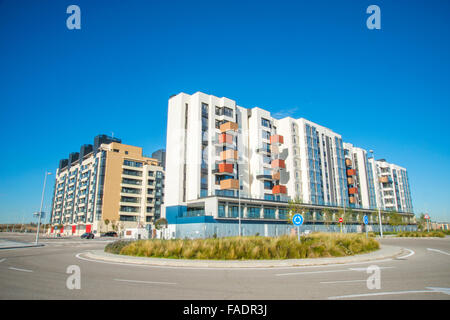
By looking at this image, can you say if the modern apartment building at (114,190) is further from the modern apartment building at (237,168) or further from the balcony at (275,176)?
the balcony at (275,176)

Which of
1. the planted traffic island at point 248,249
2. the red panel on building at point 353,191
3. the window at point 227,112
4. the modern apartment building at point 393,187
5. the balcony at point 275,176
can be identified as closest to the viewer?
the planted traffic island at point 248,249

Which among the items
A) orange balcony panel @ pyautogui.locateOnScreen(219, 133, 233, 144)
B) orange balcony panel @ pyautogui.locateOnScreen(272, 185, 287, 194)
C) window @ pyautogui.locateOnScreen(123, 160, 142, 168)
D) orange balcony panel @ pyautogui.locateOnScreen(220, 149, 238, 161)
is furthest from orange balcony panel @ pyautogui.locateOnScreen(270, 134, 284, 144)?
window @ pyautogui.locateOnScreen(123, 160, 142, 168)

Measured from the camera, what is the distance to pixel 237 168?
51812mm

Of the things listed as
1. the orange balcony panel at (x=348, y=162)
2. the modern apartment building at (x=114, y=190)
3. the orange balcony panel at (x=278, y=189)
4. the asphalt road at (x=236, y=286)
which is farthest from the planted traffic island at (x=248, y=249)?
the modern apartment building at (x=114, y=190)

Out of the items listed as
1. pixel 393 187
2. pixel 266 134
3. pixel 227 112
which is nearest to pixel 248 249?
pixel 227 112

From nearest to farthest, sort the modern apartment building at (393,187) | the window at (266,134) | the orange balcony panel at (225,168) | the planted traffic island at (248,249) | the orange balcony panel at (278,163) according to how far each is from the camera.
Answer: the planted traffic island at (248,249) < the orange balcony panel at (225,168) < the orange balcony panel at (278,163) < the window at (266,134) < the modern apartment building at (393,187)

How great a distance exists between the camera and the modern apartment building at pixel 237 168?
1758 inches

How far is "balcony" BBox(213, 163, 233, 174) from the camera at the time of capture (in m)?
47.2

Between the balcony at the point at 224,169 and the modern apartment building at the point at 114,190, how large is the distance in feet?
125

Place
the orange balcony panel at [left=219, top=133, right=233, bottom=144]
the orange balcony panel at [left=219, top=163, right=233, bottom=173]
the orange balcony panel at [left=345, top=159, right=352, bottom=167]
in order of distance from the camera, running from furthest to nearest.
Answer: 1. the orange balcony panel at [left=345, top=159, right=352, bottom=167]
2. the orange balcony panel at [left=219, top=133, right=233, bottom=144]
3. the orange balcony panel at [left=219, top=163, right=233, bottom=173]

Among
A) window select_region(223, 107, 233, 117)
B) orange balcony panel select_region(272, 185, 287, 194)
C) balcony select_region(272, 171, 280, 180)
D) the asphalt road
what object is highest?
window select_region(223, 107, 233, 117)

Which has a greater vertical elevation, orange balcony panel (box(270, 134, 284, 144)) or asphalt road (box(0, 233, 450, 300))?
orange balcony panel (box(270, 134, 284, 144))

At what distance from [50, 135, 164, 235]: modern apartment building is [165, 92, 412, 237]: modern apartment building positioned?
3546 centimetres

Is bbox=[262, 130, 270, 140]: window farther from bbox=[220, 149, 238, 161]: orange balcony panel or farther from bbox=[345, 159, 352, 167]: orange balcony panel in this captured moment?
bbox=[345, 159, 352, 167]: orange balcony panel
